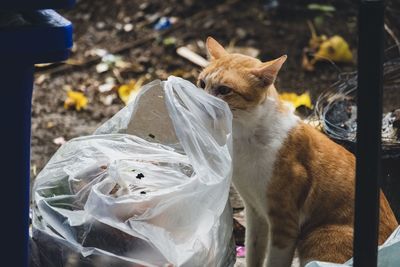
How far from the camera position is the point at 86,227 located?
2.65 m

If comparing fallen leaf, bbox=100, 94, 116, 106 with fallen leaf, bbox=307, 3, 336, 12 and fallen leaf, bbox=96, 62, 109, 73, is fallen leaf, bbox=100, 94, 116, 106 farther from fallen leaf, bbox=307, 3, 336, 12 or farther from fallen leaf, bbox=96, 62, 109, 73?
fallen leaf, bbox=307, 3, 336, 12

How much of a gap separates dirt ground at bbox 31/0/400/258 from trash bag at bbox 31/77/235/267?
7.07 ft

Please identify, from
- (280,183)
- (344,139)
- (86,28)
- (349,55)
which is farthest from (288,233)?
(86,28)

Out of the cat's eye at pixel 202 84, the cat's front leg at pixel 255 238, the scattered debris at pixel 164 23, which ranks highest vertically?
the scattered debris at pixel 164 23

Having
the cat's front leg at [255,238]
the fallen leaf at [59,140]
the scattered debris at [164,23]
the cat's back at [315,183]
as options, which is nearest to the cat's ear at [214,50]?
the cat's back at [315,183]

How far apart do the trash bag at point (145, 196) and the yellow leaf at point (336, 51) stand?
2720mm

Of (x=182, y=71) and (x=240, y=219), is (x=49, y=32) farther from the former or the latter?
(x=182, y=71)

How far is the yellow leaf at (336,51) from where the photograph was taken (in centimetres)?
551

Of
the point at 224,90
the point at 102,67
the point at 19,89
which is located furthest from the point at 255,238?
the point at 102,67

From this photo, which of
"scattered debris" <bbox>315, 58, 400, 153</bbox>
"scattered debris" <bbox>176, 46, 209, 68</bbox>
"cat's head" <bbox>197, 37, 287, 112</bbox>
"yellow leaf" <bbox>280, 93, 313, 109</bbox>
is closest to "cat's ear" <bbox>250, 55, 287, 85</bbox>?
"cat's head" <bbox>197, 37, 287, 112</bbox>

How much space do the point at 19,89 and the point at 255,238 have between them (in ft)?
4.36

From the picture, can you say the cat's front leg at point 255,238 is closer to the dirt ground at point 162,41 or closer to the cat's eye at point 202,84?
the cat's eye at point 202,84

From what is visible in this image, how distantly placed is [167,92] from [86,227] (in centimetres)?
53

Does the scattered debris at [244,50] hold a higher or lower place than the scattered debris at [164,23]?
lower
